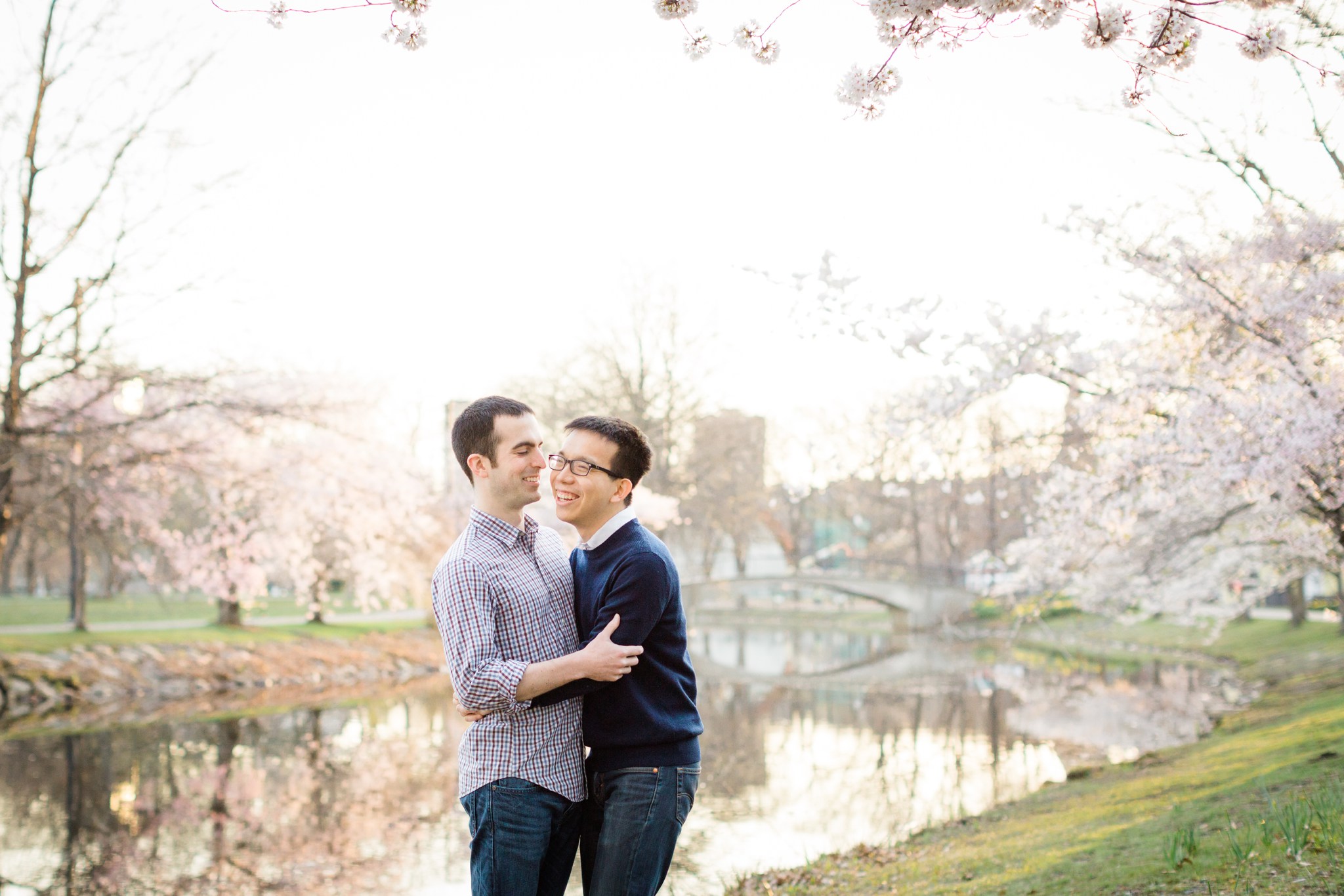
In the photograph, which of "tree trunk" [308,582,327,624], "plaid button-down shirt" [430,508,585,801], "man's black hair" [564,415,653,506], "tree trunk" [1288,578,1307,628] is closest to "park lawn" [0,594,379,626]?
"tree trunk" [308,582,327,624]

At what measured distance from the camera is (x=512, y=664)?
2.73m

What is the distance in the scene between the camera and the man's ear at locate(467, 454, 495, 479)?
305cm

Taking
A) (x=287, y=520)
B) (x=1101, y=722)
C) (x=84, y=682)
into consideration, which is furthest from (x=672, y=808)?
(x=287, y=520)

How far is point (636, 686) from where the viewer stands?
2867 mm

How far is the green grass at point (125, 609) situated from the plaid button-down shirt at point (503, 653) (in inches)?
767

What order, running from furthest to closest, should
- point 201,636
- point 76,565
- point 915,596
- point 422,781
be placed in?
1. point 915,596
2. point 76,565
3. point 201,636
4. point 422,781

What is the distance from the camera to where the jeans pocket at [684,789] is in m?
2.88

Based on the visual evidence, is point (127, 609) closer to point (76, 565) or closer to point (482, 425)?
point (76, 565)

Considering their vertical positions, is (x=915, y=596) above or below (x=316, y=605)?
below

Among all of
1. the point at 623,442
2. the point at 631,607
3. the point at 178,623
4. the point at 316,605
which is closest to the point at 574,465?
the point at 623,442

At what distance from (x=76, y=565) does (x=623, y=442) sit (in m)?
22.6

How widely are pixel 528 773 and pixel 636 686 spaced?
0.37 metres

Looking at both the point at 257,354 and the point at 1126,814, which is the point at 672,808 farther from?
the point at 257,354

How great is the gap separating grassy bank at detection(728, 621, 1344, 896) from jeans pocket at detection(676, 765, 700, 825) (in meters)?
2.56
